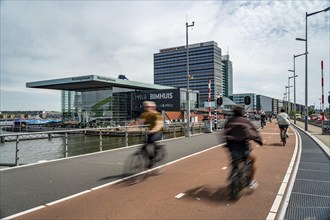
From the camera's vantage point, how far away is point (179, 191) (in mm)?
5812

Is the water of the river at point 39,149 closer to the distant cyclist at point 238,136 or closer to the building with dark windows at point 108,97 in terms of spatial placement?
the distant cyclist at point 238,136

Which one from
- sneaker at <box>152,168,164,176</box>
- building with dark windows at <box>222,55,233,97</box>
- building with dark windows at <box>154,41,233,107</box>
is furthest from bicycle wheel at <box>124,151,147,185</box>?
building with dark windows at <box>222,55,233,97</box>

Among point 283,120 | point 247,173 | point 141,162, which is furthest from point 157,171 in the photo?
point 283,120

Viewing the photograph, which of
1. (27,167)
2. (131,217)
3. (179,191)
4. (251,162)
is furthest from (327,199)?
(27,167)

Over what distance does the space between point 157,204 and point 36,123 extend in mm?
78272

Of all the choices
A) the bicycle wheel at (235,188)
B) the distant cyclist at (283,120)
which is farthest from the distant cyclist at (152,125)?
the distant cyclist at (283,120)

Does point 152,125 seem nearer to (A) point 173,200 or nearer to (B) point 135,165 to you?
(B) point 135,165

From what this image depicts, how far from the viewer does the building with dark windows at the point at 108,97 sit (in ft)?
220

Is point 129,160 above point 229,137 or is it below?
below

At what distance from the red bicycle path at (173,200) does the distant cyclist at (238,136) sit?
748 millimetres

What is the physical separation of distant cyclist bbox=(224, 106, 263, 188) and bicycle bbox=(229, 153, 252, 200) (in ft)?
0.27

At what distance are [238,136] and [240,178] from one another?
2.58ft

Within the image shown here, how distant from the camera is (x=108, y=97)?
2751 inches

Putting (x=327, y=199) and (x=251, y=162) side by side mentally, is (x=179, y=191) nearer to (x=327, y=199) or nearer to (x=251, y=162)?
(x=251, y=162)
